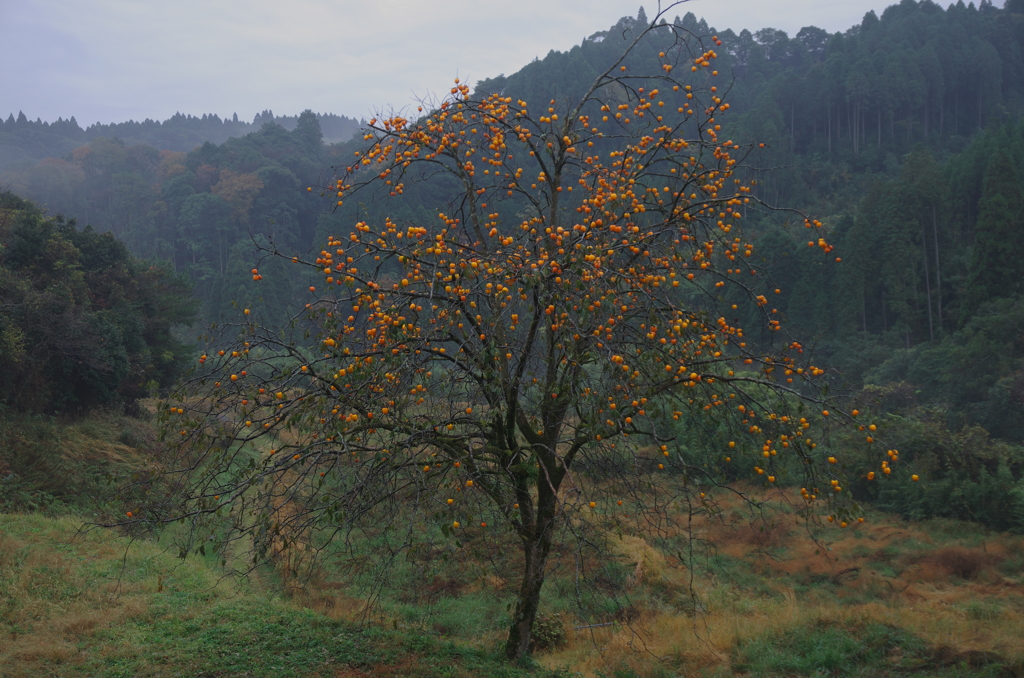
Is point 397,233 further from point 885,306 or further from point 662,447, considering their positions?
point 885,306

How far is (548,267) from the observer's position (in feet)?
14.4

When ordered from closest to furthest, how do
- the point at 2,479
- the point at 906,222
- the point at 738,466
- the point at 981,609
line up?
the point at 981,609
the point at 2,479
the point at 738,466
the point at 906,222

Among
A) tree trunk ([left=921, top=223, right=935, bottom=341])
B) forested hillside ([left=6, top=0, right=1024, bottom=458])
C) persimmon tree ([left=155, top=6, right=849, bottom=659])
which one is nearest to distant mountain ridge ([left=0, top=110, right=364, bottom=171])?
forested hillside ([left=6, top=0, right=1024, bottom=458])

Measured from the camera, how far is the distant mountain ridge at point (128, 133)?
265ft

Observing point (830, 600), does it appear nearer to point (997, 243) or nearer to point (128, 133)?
point (997, 243)

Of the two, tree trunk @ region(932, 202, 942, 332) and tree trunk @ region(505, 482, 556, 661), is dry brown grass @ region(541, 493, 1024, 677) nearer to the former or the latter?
tree trunk @ region(505, 482, 556, 661)

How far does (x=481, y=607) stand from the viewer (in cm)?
959

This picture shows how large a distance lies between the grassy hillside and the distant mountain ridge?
6206 cm

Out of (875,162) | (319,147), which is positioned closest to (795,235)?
(875,162)

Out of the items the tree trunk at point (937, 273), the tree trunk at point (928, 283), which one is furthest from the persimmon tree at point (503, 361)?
the tree trunk at point (937, 273)

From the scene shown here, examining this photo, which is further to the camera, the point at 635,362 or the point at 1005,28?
the point at 1005,28

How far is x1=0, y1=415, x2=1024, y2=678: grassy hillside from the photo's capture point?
19.7 feet

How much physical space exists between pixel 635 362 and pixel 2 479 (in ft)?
42.8

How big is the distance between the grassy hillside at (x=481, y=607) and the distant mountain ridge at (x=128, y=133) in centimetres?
6206
